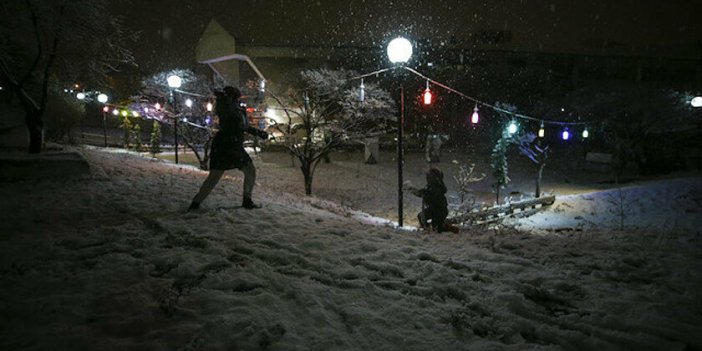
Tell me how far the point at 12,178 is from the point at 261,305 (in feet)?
25.4

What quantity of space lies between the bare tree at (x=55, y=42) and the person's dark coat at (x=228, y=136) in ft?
25.2

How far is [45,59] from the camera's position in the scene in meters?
13.5

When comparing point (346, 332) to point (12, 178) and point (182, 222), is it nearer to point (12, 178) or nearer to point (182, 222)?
point (182, 222)

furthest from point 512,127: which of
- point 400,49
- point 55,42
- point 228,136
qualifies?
point 55,42

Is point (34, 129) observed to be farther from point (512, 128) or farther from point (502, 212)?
point (512, 128)

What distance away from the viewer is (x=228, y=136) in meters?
6.47

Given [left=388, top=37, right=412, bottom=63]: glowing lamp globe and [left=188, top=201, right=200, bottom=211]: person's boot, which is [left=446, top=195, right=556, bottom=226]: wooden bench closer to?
[left=388, top=37, right=412, bottom=63]: glowing lamp globe

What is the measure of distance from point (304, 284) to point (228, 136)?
3.58 meters

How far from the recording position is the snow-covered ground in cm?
299

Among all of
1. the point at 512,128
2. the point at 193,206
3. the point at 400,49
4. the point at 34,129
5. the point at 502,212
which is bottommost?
the point at 502,212

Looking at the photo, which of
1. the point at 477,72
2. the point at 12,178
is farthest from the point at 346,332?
the point at 477,72

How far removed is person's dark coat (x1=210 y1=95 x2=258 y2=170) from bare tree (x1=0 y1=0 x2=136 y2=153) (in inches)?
303

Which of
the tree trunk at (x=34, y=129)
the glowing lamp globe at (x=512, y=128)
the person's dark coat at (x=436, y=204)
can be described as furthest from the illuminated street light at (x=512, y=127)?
the tree trunk at (x=34, y=129)

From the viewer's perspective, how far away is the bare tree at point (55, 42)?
10500 millimetres
